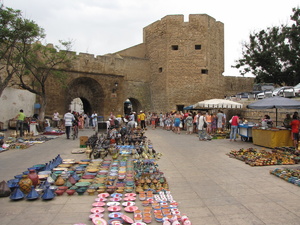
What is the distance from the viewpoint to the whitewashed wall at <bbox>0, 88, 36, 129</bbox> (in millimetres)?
15025

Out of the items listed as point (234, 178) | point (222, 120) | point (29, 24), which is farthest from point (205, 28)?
point (234, 178)

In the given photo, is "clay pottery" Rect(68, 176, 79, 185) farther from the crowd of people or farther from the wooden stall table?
the wooden stall table

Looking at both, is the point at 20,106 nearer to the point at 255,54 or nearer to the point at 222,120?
the point at 222,120

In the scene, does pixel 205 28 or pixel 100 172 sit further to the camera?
pixel 205 28

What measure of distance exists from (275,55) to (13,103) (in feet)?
79.5

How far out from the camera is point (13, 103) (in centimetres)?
1586

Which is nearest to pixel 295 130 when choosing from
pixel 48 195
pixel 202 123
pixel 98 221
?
pixel 202 123

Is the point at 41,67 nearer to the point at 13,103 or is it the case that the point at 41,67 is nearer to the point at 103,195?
the point at 13,103

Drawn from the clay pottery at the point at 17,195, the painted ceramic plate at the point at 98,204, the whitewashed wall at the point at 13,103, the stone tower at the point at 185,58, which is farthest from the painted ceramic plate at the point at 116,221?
the stone tower at the point at 185,58

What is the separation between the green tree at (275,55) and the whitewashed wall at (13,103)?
21.9 m

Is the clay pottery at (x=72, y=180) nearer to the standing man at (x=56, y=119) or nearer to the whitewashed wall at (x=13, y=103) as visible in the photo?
the whitewashed wall at (x=13, y=103)

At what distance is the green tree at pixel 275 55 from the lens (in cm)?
2492

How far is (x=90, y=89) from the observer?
2377 centimetres

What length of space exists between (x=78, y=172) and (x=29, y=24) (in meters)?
9.93
